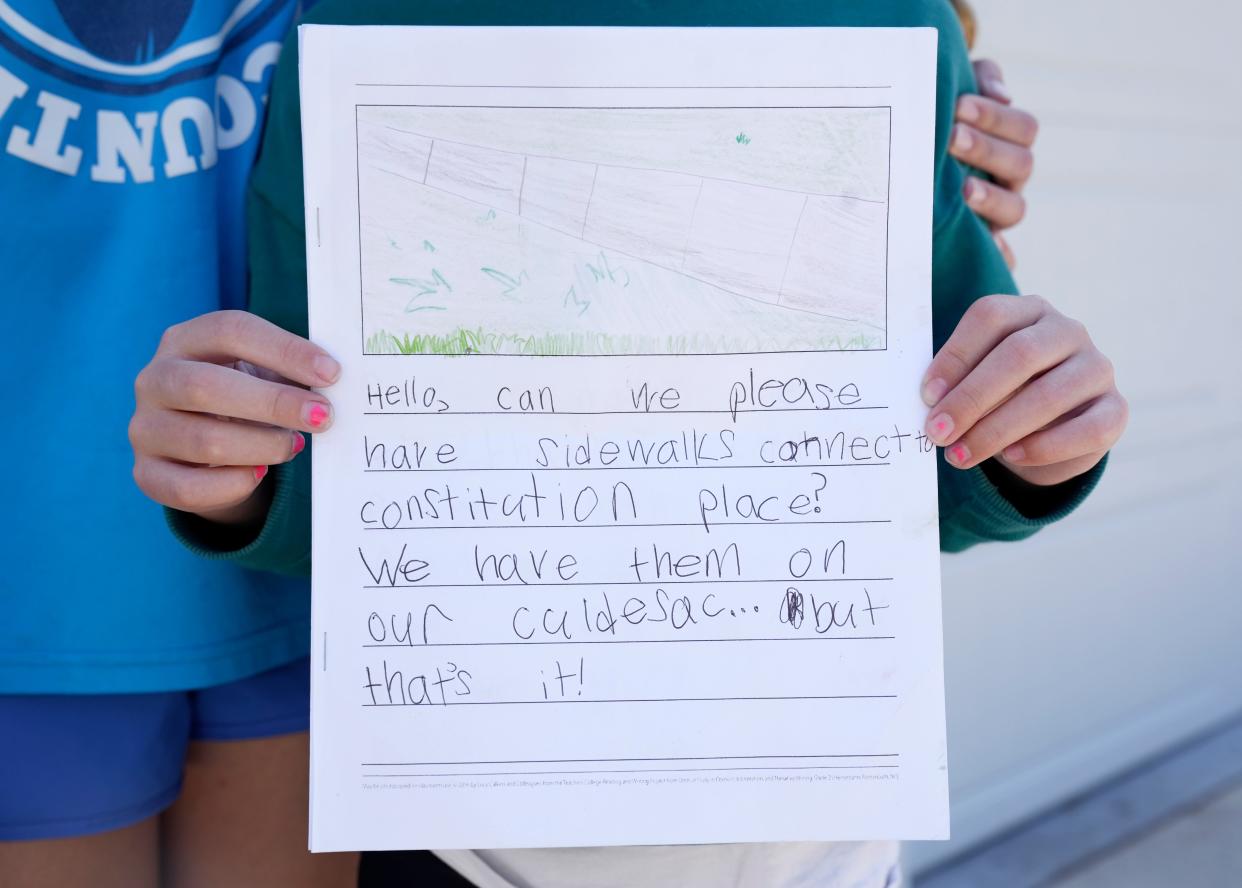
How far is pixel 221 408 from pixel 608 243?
33 cm

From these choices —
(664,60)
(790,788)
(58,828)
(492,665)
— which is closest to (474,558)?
(492,665)

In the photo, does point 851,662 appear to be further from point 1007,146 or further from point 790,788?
point 1007,146

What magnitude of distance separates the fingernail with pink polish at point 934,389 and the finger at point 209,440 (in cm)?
51

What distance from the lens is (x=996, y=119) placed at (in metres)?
0.95

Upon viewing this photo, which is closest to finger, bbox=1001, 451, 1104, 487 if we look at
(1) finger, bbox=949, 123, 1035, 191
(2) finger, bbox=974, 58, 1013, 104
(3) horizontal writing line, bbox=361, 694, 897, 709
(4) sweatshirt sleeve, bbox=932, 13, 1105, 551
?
(4) sweatshirt sleeve, bbox=932, 13, 1105, 551

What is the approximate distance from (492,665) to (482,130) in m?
0.43

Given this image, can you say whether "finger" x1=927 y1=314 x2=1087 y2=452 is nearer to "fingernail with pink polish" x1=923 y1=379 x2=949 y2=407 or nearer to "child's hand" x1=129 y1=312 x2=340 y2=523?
"fingernail with pink polish" x1=923 y1=379 x2=949 y2=407

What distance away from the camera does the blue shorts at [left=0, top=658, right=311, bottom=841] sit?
2.94ft

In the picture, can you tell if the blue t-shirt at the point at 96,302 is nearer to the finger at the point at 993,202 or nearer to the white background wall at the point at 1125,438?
the finger at the point at 993,202

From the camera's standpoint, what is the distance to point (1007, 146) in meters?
0.96

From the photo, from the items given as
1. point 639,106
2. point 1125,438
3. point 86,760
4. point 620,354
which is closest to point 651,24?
point 639,106

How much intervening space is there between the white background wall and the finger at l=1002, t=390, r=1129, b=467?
4.16ft

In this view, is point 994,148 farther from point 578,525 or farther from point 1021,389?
point 578,525

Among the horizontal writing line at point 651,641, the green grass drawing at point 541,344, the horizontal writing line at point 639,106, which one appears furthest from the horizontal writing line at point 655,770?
the horizontal writing line at point 639,106
